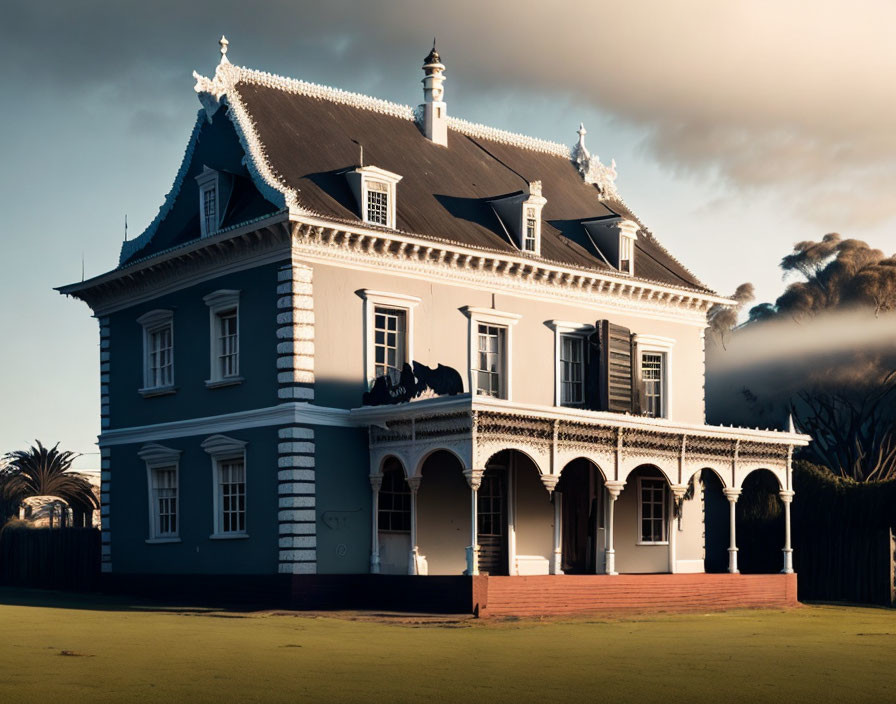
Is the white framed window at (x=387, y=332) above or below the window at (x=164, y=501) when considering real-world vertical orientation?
above

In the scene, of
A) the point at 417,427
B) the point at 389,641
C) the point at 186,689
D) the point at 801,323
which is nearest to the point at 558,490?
the point at 417,427

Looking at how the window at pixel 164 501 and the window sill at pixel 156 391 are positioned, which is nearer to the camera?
the window sill at pixel 156 391

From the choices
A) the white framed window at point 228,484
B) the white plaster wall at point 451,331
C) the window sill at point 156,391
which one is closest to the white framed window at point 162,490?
the window sill at point 156,391

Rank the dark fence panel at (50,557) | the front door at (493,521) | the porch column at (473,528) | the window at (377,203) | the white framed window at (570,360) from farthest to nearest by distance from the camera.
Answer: the dark fence panel at (50,557)
the white framed window at (570,360)
the front door at (493,521)
the window at (377,203)
the porch column at (473,528)

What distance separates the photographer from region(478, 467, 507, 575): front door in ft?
104

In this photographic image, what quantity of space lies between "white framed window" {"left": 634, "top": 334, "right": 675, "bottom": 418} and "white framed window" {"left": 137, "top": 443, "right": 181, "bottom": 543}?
40.2ft

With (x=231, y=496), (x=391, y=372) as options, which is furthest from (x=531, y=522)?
(x=231, y=496)

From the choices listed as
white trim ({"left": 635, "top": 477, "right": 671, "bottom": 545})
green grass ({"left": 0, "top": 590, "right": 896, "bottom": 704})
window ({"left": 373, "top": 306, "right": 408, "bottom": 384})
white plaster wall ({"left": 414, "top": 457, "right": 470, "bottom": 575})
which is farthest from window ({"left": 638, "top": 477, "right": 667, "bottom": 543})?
green grass ({"left": 0, "top": 590, "right": 896, "bottom": 704})

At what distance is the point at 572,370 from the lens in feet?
114

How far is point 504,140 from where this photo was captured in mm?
39781

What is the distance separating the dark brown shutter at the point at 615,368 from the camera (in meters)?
34.0

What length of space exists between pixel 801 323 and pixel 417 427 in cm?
4144

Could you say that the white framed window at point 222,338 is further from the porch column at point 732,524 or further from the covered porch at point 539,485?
the porch column at point 732,524

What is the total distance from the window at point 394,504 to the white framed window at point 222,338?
4.19m
